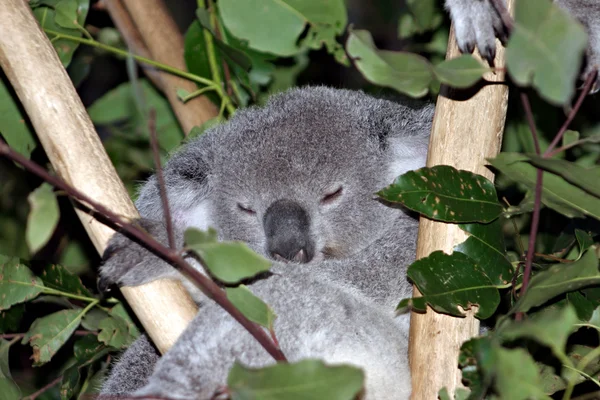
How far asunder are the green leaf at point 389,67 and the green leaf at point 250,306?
0.55m

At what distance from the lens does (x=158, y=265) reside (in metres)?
2.02

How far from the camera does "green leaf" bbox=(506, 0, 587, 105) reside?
1.09m

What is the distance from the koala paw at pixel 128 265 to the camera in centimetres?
198

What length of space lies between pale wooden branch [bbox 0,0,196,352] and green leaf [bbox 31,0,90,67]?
0.79m

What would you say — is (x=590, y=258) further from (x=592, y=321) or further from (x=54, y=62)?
(x=54, y=62)

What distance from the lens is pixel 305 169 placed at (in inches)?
98.5

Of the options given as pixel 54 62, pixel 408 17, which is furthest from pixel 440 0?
pixel 54 62

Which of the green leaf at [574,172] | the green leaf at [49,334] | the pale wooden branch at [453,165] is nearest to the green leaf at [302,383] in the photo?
the green leaf at [574,172]

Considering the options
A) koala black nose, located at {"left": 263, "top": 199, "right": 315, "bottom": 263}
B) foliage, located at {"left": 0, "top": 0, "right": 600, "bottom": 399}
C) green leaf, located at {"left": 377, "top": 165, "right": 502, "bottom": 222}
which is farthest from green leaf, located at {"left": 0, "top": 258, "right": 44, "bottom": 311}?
green leaf, located at {"left": 377, "top": 165, "right": 502, "bottom": 222}

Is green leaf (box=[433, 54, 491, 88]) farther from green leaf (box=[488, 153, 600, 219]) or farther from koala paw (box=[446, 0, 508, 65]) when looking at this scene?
koala paw (box=[446, 0, 508, 65])

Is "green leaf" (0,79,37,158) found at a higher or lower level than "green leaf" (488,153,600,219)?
lower

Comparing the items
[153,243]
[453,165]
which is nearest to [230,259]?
[153,243]

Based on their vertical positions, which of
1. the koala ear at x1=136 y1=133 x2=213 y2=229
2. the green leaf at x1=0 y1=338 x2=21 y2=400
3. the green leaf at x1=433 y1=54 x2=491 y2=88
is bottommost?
the green leaf at x1=0 y1=338 x2=21 y2=400

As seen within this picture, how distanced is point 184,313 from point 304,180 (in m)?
0.76
